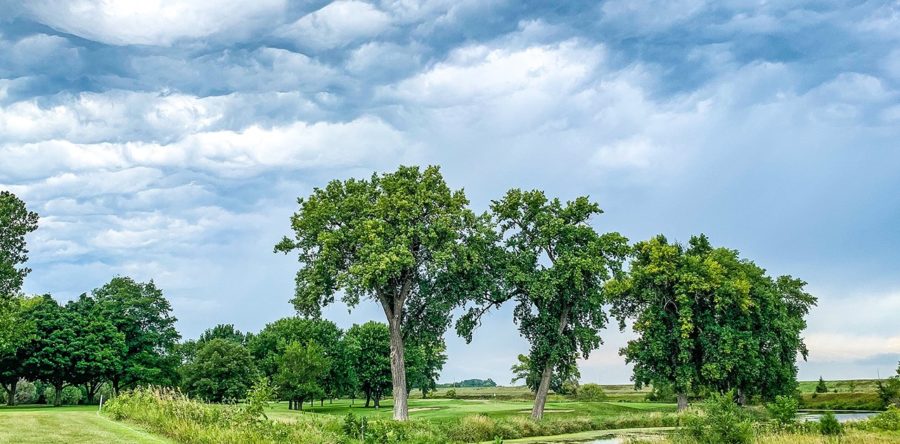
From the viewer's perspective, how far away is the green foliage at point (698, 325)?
46.2 m

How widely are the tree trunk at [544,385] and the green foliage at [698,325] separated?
26.0ft

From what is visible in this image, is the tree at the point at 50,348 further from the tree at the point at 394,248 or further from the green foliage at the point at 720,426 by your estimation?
the green foliage at the point at 720,426

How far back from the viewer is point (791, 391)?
2058 inches

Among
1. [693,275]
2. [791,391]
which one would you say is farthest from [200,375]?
[791,391]

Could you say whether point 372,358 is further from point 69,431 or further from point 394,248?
point 69,431

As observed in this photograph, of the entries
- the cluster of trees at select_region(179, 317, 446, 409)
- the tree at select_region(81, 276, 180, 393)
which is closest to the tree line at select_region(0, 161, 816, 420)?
the cluster of trees at select_region(179, 317, 446, 409)

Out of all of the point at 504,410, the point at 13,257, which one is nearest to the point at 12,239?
the point at 13,257

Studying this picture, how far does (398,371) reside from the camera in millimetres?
39094

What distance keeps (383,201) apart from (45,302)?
1762 inches

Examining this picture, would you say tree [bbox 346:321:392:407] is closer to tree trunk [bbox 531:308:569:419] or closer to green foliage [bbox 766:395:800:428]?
tree trunk [bbox 531:308:569:419]

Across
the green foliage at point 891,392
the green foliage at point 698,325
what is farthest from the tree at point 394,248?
the green foliage at point 891,392

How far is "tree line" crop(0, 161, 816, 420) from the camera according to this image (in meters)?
39.1

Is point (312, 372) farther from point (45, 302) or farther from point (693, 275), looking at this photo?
point (693, 275)

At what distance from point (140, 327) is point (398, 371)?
44748mm
